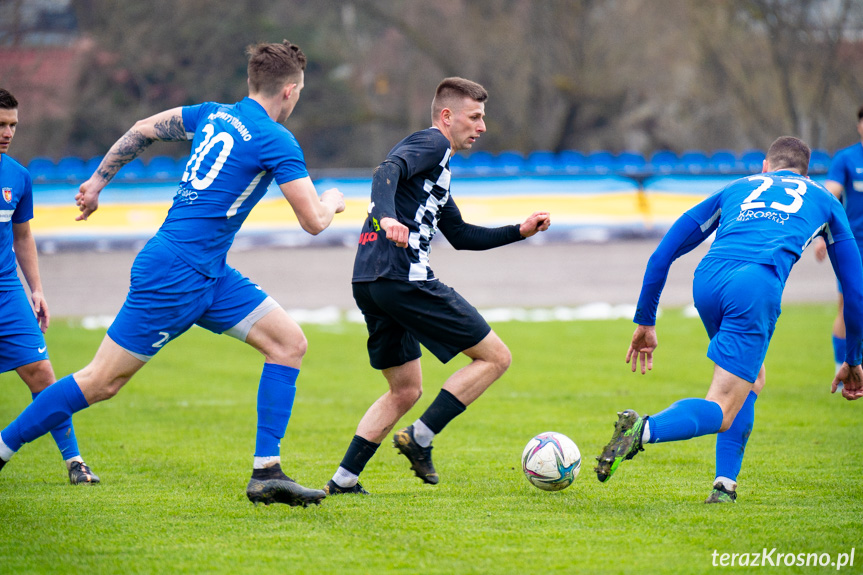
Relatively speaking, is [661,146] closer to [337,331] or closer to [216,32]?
[216,32]

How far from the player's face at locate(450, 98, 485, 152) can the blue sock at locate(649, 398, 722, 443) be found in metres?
1.92

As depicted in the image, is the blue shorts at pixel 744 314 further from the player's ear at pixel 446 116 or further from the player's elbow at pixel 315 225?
the player's elbow at pixel 315 225

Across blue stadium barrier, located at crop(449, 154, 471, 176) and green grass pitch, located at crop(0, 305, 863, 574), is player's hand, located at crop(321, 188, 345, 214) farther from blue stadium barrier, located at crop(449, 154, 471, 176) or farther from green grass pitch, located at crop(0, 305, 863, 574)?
blue stadium barrier, located at crop(449, 154, 471, 176)

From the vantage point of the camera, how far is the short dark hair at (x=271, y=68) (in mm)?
4680

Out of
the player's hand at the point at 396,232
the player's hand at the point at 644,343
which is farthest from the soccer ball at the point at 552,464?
the player's hand at the point at 396,232

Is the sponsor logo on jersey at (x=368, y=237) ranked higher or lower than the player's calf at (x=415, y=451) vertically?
higher

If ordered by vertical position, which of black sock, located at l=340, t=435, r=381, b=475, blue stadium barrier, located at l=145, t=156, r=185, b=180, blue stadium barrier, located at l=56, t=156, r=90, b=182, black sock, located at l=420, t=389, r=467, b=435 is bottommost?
blue stadium barrier, located at l=56, t=156, r=90, b=182

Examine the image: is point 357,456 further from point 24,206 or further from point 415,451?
point 24,206

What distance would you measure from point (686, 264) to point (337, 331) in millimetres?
9140

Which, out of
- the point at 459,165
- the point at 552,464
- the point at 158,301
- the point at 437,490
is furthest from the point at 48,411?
the point at 459,165

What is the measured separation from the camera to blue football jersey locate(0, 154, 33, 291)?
545cm

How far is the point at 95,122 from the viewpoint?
2902 cm

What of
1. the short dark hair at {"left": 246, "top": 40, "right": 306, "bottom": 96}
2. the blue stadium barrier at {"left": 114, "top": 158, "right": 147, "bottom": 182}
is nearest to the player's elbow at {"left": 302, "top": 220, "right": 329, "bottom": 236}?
the short dark hair at {"left": 246, "top": 40, "right": 306, "bottom": 96}

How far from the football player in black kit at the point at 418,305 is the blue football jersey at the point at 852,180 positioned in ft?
13.8
